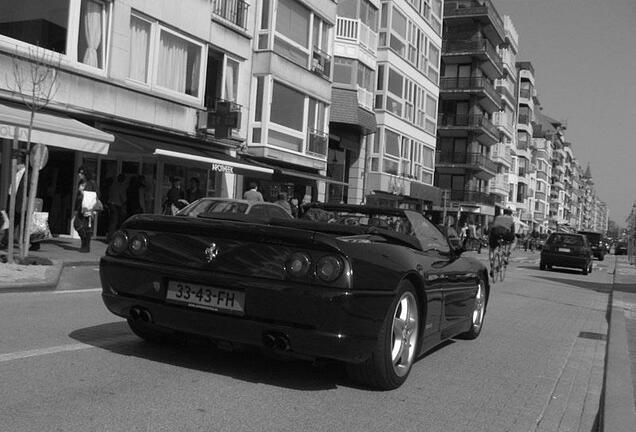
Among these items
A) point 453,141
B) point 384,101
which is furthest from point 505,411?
point 453,141

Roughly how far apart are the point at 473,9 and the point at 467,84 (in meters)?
6.19

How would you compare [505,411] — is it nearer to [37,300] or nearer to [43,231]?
[37,300]

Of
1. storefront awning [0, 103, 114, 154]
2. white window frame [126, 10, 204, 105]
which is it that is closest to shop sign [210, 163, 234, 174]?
white window frame [126, 10, 204, 105]

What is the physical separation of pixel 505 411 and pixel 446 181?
59.0 metres

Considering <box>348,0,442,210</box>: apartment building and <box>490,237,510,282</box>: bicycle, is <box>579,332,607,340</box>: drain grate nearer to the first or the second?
<box>490,237,510,282</box>: bicycle

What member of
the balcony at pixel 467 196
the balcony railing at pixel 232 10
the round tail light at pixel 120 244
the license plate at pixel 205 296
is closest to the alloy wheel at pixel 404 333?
the license plate at pixel 205 296

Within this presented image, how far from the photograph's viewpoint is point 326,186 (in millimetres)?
30156

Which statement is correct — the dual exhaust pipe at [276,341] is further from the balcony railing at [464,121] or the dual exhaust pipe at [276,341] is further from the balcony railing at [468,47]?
the balcony railing at [464,121]

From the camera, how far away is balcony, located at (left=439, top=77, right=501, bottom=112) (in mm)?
56656

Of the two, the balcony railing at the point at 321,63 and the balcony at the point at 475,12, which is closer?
the balcony railing at the point at 321,63

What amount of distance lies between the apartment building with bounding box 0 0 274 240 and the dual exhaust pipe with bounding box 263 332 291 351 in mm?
9116

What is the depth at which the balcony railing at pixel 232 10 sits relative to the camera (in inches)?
823

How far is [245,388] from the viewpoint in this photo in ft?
14.3

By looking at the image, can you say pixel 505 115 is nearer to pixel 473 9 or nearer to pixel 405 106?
pixel 473 9
